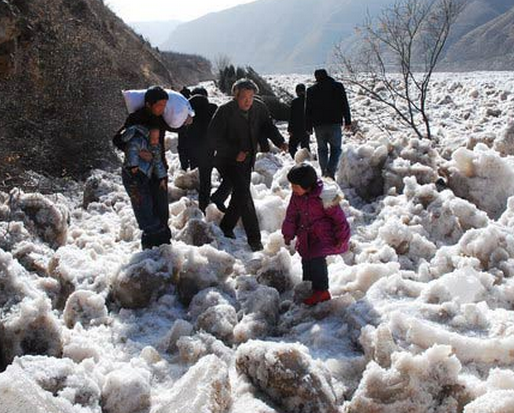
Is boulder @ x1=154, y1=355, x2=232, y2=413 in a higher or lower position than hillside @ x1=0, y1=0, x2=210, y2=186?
lower

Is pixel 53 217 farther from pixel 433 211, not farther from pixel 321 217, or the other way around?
pixel 433 211

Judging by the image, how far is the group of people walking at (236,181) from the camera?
13.1 feet

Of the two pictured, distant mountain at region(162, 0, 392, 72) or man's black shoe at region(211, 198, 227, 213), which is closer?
man's black shoe at region(211, 198, 227, 213)

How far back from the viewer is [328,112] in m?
7.39

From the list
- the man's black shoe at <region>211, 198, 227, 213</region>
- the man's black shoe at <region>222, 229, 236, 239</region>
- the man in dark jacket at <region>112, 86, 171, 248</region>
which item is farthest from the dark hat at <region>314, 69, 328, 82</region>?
the man in dark jacket at <region>112, 86, 171, 248</region>

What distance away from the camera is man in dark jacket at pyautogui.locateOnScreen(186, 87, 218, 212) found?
6.55 m

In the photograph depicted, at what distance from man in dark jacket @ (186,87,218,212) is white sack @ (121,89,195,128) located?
1315 mm

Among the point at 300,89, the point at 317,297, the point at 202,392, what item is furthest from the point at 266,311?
the point at 300,89

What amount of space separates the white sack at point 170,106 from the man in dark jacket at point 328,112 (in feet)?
9.54

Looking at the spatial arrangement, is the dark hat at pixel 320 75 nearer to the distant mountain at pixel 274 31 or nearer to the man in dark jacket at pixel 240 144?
the man in dark jacket at pixel 240 144

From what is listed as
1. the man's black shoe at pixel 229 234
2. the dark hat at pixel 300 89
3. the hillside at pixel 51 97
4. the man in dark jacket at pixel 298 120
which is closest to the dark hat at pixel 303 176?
the man's black shoe at pixel 229 234

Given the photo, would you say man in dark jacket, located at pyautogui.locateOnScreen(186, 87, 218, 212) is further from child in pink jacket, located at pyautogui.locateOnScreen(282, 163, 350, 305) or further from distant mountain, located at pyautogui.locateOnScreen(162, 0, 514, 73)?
distant mountain, located at pyautogui.locateOnScreen(162, 0, 514, 73)

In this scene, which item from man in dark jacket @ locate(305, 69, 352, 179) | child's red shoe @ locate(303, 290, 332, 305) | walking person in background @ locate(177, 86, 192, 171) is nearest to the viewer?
child's red shoe @ locate(303, 290, 332, 305)

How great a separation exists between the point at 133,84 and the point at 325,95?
431 inches
